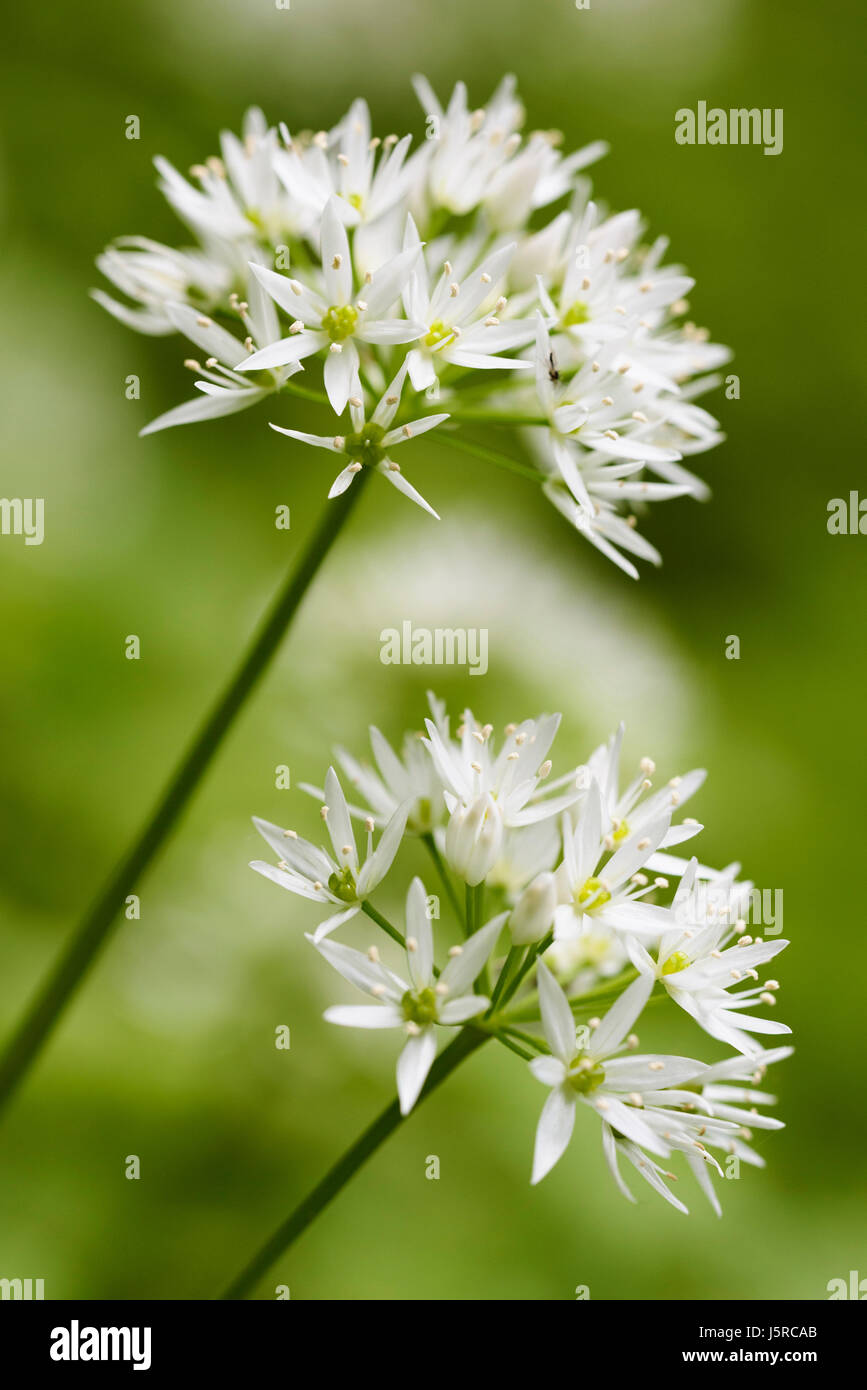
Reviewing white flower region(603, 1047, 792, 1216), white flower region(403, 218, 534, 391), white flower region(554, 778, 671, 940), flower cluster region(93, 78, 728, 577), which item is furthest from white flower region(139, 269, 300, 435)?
white flower region(603, 1047, 792, 1216)

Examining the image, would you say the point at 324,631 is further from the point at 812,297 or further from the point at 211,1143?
the point at 812,297

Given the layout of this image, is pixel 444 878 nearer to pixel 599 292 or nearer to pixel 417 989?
pixel 417 989

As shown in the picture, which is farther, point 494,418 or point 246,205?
point 246,205

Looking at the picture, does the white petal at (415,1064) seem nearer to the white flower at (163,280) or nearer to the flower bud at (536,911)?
the flower bud at (536,911)

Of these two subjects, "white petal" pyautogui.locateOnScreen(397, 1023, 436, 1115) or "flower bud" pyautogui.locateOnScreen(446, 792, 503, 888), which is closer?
"white petal" pyautogui.locateOnScreen(397, 1023, 436, 1115)

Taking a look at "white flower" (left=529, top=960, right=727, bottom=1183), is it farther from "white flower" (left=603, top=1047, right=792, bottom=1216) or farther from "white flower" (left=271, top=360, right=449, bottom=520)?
"white flower" (left=271, top=360, right=449, bottom=520)

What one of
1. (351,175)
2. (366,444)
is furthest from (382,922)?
(351,175)

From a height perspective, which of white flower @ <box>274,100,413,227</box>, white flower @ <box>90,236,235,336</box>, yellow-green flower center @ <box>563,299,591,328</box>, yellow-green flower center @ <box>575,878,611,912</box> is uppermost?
white flower @ <box>274,100,413,227</box>

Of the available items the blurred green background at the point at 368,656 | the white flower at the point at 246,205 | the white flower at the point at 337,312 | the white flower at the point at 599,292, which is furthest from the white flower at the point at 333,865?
the blurred green background at the point at 368,656

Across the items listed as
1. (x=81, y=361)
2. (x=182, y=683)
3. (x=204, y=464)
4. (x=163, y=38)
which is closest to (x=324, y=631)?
(x=182, y=683)
